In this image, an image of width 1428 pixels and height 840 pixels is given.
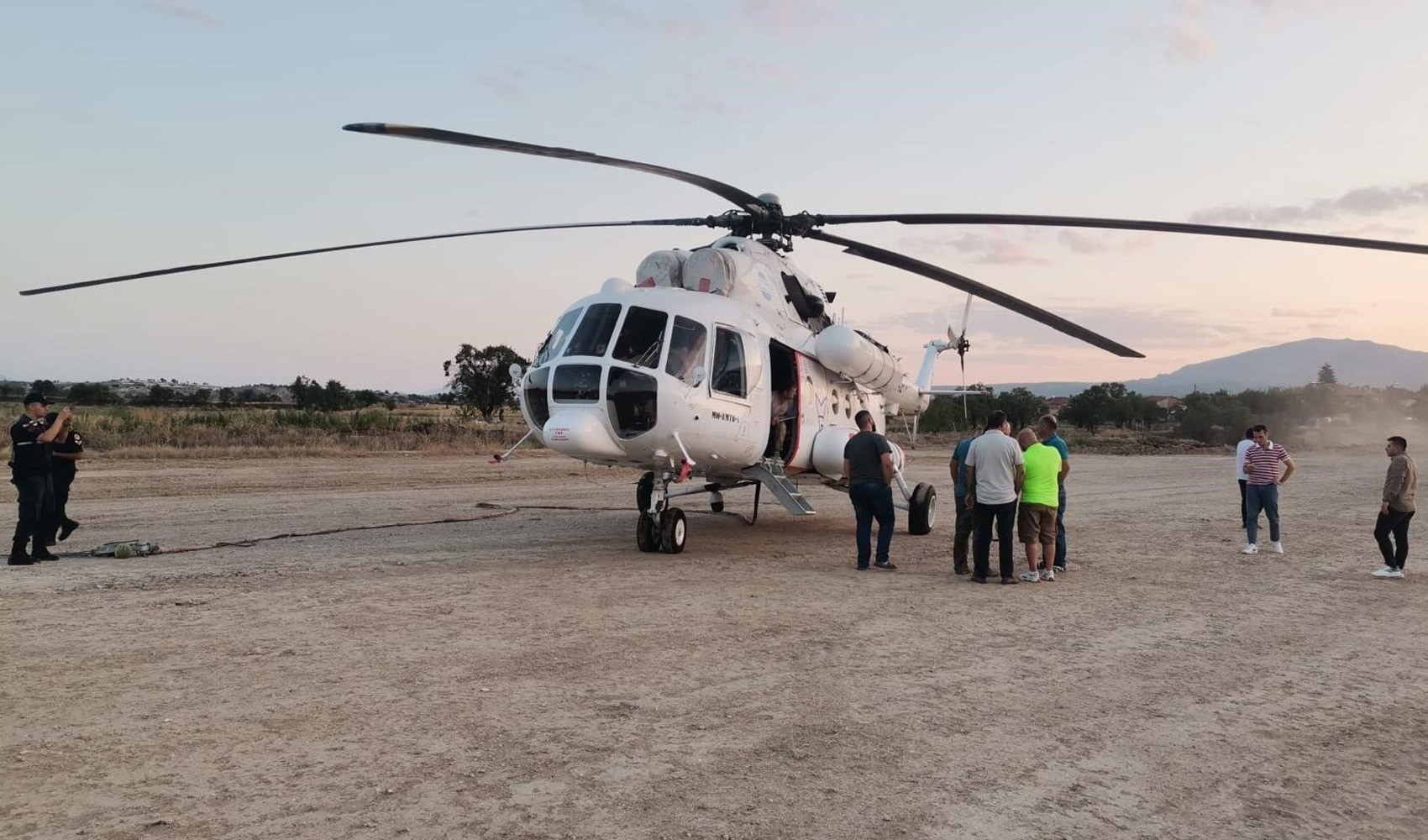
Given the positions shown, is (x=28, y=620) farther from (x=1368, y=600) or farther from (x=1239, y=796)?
(x=1368, y=600)

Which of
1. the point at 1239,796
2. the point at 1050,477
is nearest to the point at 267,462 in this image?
the point at 1050,477

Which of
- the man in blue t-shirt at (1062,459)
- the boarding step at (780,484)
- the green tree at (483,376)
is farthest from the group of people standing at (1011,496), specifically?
the green tree at (483,376)

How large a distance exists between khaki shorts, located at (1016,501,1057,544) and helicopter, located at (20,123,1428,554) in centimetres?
233

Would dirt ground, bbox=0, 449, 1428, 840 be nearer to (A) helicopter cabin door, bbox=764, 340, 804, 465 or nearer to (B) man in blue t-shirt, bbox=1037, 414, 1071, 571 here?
(B) man in blue t-shirt, bbox=1037, 414, 1071, 571

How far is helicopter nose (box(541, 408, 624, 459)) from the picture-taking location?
9.68 m

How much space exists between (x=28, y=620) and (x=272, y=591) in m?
1.86

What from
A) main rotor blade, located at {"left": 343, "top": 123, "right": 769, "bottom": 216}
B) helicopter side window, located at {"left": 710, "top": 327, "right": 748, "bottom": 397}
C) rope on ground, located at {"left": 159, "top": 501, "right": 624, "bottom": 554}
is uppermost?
main rotor blade, located at {"left": 343, "top": 123, "right": 769, "bottom": 216}

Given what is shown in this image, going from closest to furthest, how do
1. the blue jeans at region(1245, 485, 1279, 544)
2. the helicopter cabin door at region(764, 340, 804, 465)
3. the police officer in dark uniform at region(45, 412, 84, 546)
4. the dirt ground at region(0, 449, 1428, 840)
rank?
1. the dirt ground at region(0, 449, 1428, 840)
2. the police officer in dark uniform at region(45, 412, 84, 546)
3. the blue jeans at region(1245, 485, 1279, 544)
4. the helicopter cabin door at region(764, 340, 804, 465)

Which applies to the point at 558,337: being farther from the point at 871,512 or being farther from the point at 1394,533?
the point at 1394,533

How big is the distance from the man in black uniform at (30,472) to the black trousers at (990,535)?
33.3 ft

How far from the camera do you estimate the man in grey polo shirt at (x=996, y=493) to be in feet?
32.4

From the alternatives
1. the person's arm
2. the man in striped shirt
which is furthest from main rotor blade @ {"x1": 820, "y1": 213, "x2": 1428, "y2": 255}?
the person's arm

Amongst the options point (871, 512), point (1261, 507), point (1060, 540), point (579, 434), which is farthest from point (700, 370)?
point (1261, 507)

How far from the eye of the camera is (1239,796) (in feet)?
14.0
